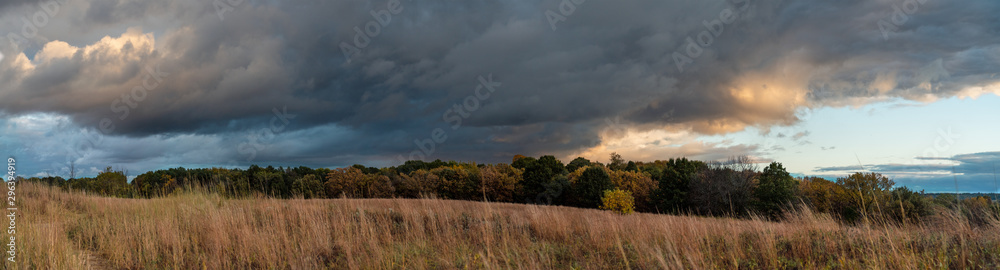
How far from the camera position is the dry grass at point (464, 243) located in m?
6.68

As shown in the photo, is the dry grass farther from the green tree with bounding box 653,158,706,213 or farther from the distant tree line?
the green tree with bounding box 653,158,706,213

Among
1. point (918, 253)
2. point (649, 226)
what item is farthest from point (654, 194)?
point (918, 253)

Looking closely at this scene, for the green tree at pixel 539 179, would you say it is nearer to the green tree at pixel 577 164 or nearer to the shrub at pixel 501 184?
the shrub at pixel 501 184

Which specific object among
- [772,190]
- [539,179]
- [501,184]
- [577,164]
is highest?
[577,164]

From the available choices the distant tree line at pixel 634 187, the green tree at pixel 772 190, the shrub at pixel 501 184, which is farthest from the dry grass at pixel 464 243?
the shrub at pixel 501 184

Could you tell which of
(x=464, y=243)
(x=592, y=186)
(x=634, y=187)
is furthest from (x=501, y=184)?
(x=464, y=243)

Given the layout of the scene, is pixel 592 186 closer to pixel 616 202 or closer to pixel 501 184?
pixel 616 202

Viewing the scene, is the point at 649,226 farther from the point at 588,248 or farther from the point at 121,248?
the point at 121,248

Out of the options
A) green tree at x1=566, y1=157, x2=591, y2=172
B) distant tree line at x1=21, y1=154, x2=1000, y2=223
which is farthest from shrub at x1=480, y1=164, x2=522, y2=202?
green tree at x1=566, y1=157, x2=591, y2=172

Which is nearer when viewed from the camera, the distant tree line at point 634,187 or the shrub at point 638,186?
the distant tree line at point 634,187

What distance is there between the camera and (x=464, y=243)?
8.80 metres

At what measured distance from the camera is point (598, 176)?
3972 centimetres

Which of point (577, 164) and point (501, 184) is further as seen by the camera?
point (577, 164)

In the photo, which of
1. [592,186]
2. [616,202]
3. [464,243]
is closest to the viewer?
[464,243]
